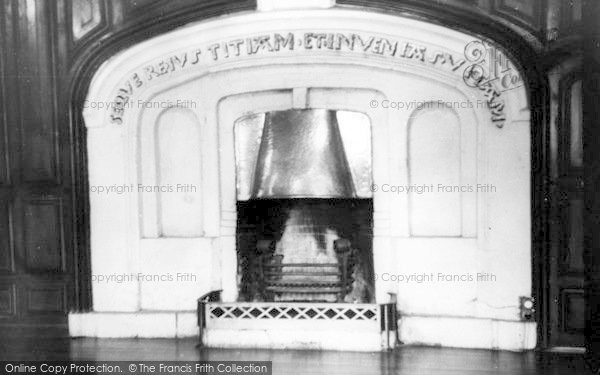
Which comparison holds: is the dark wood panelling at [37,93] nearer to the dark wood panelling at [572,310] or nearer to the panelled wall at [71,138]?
the panelled wall at [71,138]

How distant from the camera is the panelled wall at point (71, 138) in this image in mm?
4168

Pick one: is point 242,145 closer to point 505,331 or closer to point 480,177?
point 480,177

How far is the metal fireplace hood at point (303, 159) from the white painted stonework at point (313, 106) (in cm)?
13

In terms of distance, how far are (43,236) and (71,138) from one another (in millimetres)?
875

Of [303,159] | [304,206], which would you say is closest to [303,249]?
[304,206]

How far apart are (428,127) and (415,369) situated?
1783mm

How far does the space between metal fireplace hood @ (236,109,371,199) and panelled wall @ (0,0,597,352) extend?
1.84 feet

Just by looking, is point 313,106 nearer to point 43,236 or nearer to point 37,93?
point 37,93

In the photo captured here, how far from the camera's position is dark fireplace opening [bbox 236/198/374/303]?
15.3ft

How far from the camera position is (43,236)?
4.84m

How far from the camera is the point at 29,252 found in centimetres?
486

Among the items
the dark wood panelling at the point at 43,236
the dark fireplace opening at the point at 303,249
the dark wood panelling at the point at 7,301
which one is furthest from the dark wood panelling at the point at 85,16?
the dark wood panelling at the point at 7,301

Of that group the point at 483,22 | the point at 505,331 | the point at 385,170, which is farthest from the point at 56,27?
the point at 505,331

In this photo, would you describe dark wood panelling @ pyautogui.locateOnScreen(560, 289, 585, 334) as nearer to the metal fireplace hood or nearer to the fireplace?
the fireplace
